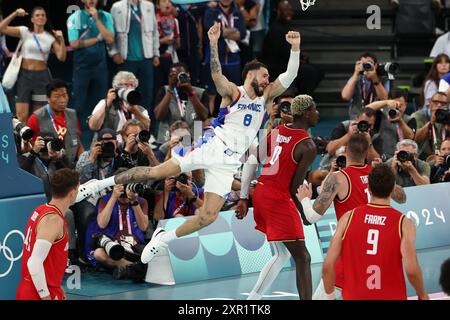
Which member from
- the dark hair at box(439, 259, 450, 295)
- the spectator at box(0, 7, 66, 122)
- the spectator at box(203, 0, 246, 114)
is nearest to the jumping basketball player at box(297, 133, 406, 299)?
the dark hair at box(439, 259, 450, 295)

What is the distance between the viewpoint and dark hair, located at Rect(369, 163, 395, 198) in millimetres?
7625

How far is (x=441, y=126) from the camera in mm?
13914

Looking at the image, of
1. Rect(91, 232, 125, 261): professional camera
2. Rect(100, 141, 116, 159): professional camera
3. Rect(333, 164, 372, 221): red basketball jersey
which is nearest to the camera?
Rect(333, 164, 372, 221): red basketball jersey

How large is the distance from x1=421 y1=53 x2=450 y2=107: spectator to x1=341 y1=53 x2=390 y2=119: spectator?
1.10 meters

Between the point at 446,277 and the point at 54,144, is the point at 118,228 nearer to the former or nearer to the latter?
the point at 54,144

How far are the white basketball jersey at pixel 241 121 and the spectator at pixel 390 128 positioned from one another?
3.53 metres

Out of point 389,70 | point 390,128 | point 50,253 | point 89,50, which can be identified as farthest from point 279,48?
point 50,253

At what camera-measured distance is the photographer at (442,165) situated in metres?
13.2

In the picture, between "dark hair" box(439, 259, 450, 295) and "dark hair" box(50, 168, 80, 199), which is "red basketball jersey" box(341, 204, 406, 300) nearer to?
"dark hair" box(439, 259, 450, 295)

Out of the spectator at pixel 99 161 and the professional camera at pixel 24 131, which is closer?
the professional camera at pixel 24 131

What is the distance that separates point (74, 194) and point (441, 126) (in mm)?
6876

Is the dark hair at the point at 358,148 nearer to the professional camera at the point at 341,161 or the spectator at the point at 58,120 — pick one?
the professional camera at the point at 341,161

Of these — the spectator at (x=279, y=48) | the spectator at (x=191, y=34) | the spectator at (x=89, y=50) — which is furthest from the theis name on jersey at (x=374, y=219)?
the spectator at (x=191, y=34)

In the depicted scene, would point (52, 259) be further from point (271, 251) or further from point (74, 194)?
point (271, 251)
